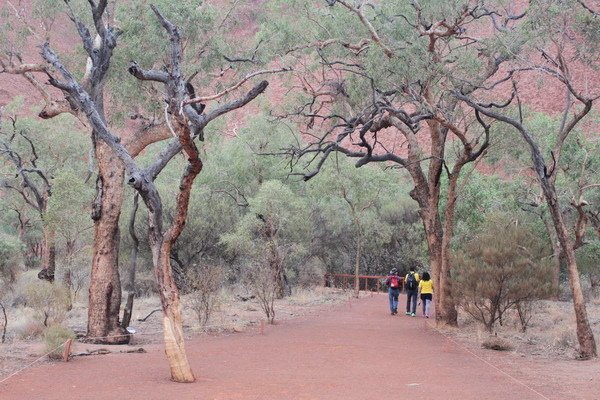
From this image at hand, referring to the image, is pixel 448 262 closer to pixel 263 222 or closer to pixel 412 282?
pixel 412 282

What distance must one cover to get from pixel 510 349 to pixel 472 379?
4639 mm

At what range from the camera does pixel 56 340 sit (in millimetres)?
12320

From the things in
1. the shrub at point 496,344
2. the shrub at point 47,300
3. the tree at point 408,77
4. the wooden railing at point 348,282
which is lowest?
the shrub at point 496,344

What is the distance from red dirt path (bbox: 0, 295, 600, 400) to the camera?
28.8 ft

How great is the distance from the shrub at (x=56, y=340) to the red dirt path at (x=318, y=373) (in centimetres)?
37

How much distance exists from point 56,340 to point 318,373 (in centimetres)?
474

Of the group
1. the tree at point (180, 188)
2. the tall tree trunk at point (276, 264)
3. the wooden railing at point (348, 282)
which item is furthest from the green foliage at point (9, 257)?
the tree at point (180, 188)

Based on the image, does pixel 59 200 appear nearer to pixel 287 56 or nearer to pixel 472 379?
pixel 287 56

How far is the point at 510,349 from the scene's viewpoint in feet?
47.6

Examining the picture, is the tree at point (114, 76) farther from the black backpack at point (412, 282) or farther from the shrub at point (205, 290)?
the black backpack at point (412, 282)

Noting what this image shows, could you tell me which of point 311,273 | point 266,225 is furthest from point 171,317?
point 311,273

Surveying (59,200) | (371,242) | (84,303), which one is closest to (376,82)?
(59,200)

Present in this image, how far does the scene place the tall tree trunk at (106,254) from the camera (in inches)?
578

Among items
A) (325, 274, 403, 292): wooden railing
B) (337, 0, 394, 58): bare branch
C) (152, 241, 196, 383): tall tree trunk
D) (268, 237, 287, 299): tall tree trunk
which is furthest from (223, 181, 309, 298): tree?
(152, 241, 196, 383): tall tree trunk
